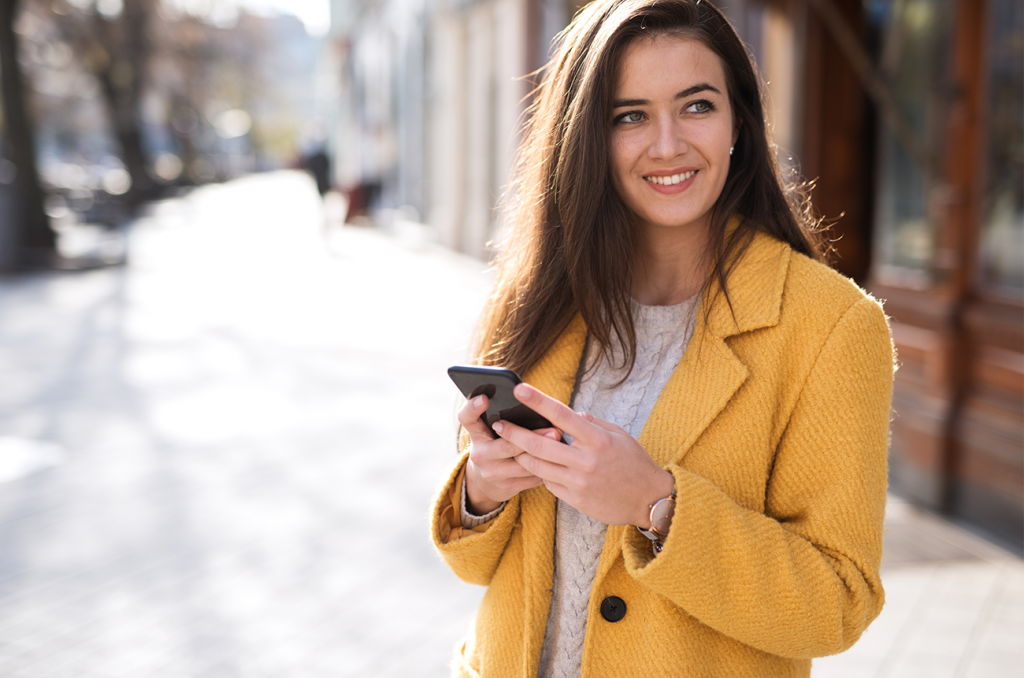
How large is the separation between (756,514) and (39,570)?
13.3ft

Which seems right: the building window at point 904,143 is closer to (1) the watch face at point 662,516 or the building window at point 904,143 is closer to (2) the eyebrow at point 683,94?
(2) the eyebrow at point 683,94

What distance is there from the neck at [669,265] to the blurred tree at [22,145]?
54.1 ft

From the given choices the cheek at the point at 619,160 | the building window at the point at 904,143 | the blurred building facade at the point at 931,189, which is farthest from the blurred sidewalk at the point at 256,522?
the building window at the point at 904,143

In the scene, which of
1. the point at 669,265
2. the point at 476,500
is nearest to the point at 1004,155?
the point at 669,265

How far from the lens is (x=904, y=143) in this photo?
5.59 meters

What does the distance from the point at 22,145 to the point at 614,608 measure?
1769 cm

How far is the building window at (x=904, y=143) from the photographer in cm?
571

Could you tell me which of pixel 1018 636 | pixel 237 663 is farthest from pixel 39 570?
pixel 1018 636

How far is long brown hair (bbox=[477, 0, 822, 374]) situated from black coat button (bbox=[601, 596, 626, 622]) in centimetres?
46

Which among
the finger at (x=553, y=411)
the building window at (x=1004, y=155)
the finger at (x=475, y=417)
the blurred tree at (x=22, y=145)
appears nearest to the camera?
the finger at (x=553, y=411)

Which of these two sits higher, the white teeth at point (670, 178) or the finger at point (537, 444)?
the white teeth at point (670, 178)

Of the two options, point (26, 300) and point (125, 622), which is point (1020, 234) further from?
point (26, 300)

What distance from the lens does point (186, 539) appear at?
4836 millimetres

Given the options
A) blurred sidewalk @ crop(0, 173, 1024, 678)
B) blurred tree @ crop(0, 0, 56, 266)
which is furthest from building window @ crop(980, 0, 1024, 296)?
blurred tree @ crop(0, 0, 56, 266)
